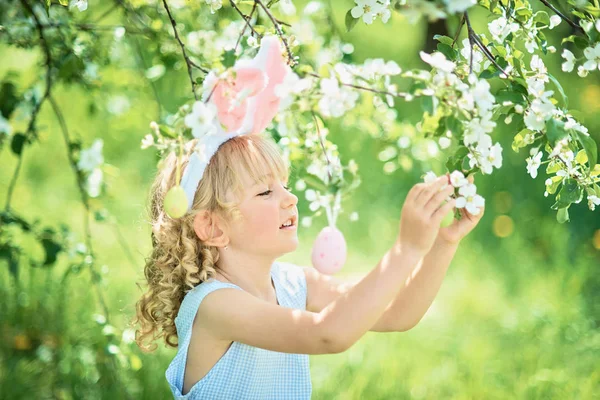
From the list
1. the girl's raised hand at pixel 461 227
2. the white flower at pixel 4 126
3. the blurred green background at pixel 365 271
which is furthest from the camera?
the blurred green background at pixel 365 271

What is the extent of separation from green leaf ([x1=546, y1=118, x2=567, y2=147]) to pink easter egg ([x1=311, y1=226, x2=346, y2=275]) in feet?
2.39

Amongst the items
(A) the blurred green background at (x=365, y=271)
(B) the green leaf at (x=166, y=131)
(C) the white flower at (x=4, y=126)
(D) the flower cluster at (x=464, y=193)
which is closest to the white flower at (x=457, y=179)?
(D) the flower cluster at (x=464, y=193)

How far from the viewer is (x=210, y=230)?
70.5 inches

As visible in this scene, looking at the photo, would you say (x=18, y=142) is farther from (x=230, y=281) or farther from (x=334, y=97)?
(x=334, y=97)

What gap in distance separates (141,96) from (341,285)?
8.18ft

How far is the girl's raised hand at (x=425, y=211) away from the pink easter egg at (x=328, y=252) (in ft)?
1.50

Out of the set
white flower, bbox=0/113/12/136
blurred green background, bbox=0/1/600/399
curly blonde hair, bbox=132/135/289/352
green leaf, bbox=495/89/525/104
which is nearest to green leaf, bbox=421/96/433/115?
green leaf, bbox=495/89/525/104

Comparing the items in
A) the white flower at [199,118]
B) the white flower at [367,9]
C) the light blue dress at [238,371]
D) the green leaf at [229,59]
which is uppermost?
the green leaf at [229,59]

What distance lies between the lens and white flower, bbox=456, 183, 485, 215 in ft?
4.45

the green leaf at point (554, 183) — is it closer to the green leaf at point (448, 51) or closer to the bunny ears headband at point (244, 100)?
the green leaf at point (448, 51)

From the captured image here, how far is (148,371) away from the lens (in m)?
2.65

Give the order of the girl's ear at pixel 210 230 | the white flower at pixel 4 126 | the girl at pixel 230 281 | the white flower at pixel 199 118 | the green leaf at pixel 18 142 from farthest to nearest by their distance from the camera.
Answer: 1. the white flower at pixel 4 126
2. the green leaf at pixel 18 142
3. the girl's ear at pixel 210 230
4. the girl at pixel 230 281
5. the white flower at pixel 199 118

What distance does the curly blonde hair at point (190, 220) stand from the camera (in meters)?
1.76

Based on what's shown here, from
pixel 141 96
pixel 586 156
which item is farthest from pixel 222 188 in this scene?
pixel 141 96
